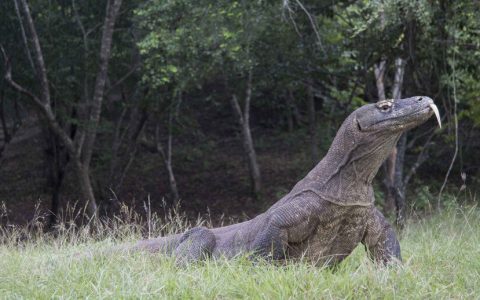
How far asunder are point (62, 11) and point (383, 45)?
4.67 metres

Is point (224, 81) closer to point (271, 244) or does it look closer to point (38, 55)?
point (38, 55)

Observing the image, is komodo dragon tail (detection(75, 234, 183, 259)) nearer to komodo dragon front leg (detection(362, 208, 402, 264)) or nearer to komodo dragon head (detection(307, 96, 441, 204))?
komodo dragon head (detection(307, 96, 441, 204))

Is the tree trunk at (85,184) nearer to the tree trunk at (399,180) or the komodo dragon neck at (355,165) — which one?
the tree trunk at (399,180)

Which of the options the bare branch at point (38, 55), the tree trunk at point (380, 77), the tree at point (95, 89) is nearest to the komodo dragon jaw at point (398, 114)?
the tree at point (95, 89)

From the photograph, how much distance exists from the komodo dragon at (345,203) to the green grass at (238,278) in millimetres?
158

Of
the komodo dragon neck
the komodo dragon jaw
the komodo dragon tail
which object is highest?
the komodo dragon jaw

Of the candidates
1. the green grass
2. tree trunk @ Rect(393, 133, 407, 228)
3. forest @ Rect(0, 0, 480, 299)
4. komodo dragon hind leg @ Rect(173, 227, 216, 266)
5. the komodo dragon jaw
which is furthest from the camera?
tree trunk @ Rect(393, 133, 407, 228)

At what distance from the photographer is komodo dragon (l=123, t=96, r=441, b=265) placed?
13.8ft

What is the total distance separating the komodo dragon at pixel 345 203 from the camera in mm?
4203

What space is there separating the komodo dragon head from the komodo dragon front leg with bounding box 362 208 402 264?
169mm

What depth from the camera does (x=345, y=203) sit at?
4.25 meters

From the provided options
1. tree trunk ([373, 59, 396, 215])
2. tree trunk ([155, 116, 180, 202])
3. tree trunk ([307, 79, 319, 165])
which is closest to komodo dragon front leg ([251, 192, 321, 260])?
Result: tree trunk ([373, 59, 396, 215])

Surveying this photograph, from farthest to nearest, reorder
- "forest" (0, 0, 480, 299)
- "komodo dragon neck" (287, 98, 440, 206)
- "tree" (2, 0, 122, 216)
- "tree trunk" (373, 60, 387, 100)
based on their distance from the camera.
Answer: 1. "tree trunk" (373, 60, 387, 100)
2. "tree" (2, 0, 122, 216)
3. "komodo dragon neck" (287, 98, 440, 206)
4. "forest" (0, 0, 480, 299)

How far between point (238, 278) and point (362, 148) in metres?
1.02
